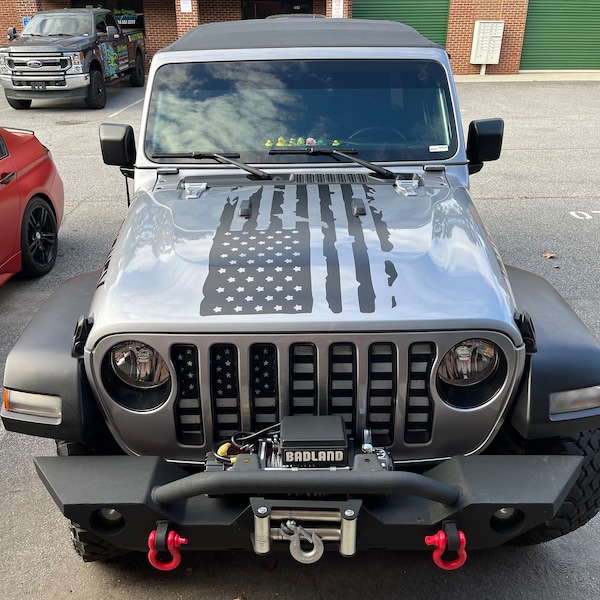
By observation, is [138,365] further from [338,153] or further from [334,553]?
[338,153]

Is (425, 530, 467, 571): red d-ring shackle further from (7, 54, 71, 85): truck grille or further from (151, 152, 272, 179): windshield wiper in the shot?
(7, 54, 71, 85): truck grille

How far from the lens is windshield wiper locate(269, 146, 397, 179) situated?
11.6 ft

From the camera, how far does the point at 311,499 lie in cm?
222

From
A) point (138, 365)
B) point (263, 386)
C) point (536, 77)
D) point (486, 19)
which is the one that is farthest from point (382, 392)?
point (486, 19)

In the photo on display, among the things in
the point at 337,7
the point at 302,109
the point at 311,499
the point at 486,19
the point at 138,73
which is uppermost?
the point at 302,109

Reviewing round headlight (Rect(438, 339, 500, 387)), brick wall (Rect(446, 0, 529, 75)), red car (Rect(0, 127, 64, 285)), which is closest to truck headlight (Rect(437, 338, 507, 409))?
round headlight (Rect(438, 339, 500, 387))

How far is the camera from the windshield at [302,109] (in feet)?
12.1

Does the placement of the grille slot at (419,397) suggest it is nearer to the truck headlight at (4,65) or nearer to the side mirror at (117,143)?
the side mirror at (117,143)

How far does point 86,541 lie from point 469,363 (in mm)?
1740

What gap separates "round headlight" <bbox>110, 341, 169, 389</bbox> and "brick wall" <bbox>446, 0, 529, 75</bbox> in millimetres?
19421

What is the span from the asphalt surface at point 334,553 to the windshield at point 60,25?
2275mm

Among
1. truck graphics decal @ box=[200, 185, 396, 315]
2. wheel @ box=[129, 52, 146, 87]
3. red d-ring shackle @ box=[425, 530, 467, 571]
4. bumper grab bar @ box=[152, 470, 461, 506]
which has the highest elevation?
truck graphics decal @ box=[200, 185, 396, 315]

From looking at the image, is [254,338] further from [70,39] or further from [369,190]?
[70,39]

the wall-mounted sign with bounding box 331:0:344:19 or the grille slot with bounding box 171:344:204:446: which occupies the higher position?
the grille slot with bounding box 171:344:204:446
